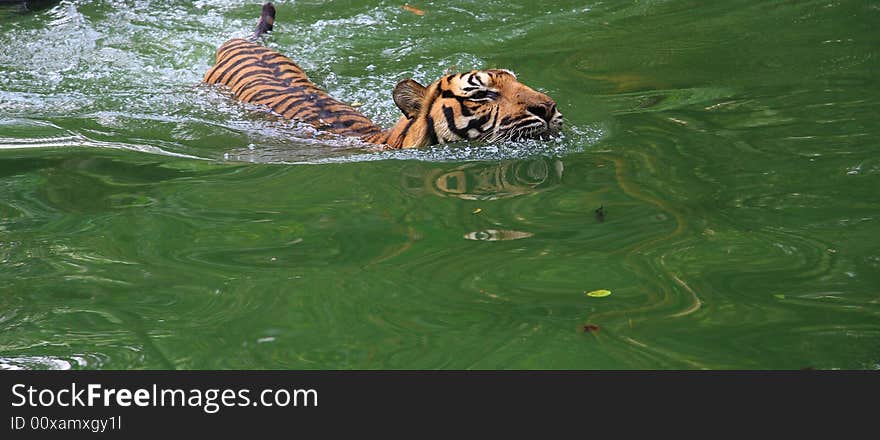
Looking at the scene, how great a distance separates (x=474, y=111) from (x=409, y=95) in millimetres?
288

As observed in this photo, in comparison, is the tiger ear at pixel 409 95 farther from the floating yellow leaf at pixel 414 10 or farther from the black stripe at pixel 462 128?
the floating yellow leaf at pixel 414 10

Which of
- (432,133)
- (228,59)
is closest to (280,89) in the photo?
(228,59)

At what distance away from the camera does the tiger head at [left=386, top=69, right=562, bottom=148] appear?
394cm

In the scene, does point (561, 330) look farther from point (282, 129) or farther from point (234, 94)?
point (234, 94)

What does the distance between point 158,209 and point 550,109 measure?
159 centimetres

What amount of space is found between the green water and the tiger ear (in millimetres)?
314

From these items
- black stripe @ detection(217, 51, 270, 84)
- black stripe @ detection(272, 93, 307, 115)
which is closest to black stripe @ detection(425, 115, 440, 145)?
black stripe @ detection(272, 93, 307, 115)

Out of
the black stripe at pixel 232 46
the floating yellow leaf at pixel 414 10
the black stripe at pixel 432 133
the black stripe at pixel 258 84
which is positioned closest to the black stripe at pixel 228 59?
the black stripe at pixel 232 46

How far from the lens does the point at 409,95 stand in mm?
4125

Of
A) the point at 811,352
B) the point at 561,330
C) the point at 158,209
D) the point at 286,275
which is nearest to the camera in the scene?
the point at 811,352

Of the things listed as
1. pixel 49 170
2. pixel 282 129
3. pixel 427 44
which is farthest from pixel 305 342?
pixel 427 44

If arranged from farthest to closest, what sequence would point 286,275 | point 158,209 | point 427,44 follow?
point 427,44 < point 158,209 < point 286,275

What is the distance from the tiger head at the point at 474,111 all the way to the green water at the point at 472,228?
0.09 m

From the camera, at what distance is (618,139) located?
392 cm
